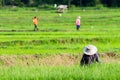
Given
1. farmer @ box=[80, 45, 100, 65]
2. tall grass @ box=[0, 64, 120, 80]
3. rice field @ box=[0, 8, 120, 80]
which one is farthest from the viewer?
farmer @ box=[80, 45, 100, 65]

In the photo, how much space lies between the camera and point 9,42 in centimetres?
2547

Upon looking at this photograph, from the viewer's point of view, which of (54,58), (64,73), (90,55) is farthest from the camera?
(54,58)

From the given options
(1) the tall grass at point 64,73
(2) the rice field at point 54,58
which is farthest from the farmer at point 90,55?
(1) the tall grass at point 64,73

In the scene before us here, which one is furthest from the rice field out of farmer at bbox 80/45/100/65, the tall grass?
farmer at bbox 80/45/100/65

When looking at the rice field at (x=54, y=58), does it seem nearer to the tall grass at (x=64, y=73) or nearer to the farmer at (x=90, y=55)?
the tall grass at (x=64, y=73)

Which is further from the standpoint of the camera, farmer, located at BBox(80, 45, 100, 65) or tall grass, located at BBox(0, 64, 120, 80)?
farmer, located at BBox(80, 45, 100, 65)

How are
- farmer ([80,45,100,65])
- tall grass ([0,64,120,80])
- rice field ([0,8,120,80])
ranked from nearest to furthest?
tall grass ([0,64,120,80]), rice field ([0,8,120,80]), farmer ([80,45,100,65])

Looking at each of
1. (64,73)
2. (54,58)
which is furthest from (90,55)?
(54,58)

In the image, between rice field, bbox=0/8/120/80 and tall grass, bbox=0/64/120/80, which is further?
rice field, bbox=0/8/120/80

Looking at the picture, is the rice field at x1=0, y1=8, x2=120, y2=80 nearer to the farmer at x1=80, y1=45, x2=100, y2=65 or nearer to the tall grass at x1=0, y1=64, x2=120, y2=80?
the tall grass at x1=0, y1=64, x2=120, y2=80

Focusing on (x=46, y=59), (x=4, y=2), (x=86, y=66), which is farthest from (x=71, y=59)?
(x=4, y=2)

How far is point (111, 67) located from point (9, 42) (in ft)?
48.8

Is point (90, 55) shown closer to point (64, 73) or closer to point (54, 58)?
point (64, 73)

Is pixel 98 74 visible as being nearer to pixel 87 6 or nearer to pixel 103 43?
pixel 103 43
